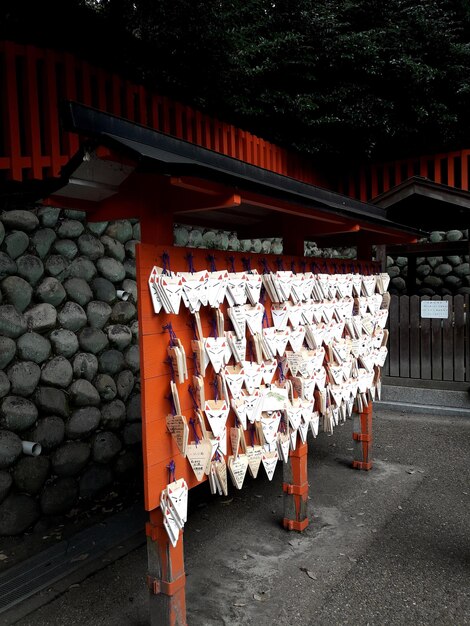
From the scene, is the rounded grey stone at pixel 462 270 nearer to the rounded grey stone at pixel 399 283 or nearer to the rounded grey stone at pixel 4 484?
the rounded grey stone at pixel 399 283

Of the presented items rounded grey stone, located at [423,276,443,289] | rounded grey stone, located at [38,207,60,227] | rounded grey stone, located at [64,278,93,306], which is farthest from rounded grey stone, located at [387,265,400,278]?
rounded grey stone, located at [38,207,60,227]

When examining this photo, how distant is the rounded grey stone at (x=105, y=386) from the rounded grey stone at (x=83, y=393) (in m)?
0.10

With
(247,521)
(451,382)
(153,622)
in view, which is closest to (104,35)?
(247,521)

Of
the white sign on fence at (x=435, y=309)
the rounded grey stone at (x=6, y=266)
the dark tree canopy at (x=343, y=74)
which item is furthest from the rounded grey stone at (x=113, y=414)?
the white sign on fence at (x=435, y=309)

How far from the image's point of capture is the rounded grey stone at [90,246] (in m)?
5.41

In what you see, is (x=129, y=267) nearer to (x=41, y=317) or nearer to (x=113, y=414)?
(x=41, y=317)

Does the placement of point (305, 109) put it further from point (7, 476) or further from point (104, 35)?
point (7, 476)

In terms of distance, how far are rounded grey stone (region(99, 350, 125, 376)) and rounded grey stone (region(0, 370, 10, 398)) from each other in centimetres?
113

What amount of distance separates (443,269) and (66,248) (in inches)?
429

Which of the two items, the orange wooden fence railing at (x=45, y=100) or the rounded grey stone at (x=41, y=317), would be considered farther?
the rounded grey stone at (x=41, y=317)

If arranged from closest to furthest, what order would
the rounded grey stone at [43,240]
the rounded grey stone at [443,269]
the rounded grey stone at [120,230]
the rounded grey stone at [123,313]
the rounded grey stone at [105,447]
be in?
the rounded grey stone at [43,240], the rounded grey stone at [105,447], the rounded grey stone at [123,313], the rounded grey stone at [120,230], the rounded grey stone at [443,269]

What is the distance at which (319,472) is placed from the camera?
568cm

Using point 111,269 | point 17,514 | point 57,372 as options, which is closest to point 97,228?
point 111,269

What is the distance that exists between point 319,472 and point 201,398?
10.8 ft
